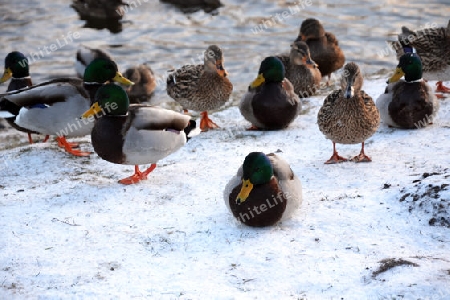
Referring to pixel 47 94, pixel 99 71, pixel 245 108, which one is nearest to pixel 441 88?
pixel 245 108

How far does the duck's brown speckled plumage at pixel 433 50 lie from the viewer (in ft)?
30.1

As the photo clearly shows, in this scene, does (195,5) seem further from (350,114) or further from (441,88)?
(350,114)

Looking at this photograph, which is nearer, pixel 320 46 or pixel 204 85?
pixel 204 85

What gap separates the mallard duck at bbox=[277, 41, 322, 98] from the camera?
1019cm

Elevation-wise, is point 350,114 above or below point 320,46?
above

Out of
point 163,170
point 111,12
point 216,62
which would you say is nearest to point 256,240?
point 163,170

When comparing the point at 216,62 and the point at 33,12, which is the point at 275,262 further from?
the point at 33,12

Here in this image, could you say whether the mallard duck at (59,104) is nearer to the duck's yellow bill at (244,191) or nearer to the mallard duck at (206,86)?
the mallard duck at (206,86)

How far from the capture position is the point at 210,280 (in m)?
4.80

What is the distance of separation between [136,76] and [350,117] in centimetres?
525

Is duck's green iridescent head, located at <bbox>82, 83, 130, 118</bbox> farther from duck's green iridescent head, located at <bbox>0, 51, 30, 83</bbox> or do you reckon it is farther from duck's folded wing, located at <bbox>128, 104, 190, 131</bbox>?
duck's green iridescent head, located at <bbox>0, 51, 30, 83</bbox>

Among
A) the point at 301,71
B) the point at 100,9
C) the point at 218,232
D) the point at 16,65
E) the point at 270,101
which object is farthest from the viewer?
the point at 100,9

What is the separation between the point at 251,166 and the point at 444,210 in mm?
1586

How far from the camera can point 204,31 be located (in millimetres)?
14211
